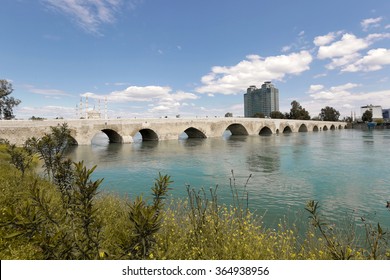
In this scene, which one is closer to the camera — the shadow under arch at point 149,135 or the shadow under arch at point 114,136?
the shadow under arch at point 114,136

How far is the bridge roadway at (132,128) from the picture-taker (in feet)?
103

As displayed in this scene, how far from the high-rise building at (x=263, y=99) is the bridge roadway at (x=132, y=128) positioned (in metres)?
97.8

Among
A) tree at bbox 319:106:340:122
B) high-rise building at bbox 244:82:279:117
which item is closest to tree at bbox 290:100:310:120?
tree at bbox 319:106:340:122

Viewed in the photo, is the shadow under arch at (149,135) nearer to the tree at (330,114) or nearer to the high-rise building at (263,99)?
the tree at (330,114)

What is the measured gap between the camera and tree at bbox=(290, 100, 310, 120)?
4203 inches

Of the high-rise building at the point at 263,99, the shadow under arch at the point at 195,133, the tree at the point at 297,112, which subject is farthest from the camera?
the high-rise building at the point at 263,99

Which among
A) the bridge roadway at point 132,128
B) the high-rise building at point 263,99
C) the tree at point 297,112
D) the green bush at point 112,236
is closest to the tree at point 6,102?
the bridge roadway at point 132,128

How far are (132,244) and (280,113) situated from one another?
372 feet

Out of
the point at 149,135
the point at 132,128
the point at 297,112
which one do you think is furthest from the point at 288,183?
the point at 297,112

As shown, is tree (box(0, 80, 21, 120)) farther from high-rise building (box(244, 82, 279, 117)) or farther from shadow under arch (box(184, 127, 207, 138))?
high-rise building (box(244, 82, 279, 117))

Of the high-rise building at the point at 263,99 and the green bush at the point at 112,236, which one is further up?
the high-rise building at the point at 263,99

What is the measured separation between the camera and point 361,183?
1256 cm

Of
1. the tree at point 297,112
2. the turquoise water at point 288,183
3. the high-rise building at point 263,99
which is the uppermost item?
the high-rise building at point 263,99

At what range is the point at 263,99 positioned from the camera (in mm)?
167500
